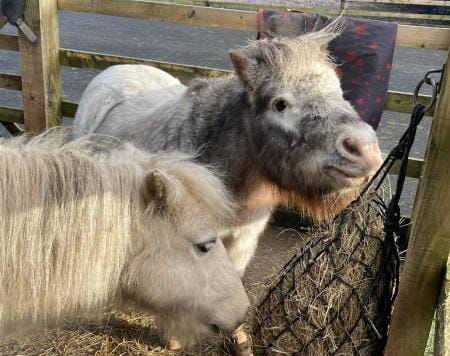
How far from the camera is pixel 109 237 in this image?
1.74 metres

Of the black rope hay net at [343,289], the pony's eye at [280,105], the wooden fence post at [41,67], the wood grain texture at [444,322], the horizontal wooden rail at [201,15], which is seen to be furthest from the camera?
the wooden fence post at [41,67]

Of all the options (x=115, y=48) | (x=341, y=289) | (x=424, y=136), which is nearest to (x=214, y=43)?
(x=115, y=48)

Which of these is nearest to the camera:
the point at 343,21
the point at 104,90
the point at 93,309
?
the point at 93,309

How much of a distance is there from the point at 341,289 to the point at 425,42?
217 centimetres

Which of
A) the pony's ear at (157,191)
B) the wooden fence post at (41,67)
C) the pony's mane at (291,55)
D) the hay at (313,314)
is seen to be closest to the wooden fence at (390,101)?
the wooden fence post at (41,67)

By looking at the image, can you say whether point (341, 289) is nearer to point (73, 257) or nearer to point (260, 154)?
point (260, 154)

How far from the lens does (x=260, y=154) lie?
261 centimetres

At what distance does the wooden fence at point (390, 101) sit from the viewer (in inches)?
56.6

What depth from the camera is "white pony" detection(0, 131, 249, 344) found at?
5.44ft

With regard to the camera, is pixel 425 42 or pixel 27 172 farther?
pixel 425 42

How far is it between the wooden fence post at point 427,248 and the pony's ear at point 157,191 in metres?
0.89

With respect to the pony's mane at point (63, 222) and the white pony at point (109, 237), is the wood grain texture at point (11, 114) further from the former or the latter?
the pony's mane at point (63, 222)

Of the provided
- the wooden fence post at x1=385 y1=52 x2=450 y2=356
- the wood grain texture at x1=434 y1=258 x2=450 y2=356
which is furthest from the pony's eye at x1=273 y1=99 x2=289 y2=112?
the wood grain texture at x1=434 y1=258 x2=450 y2=356

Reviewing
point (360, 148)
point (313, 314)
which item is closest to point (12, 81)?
point (360, 148)
